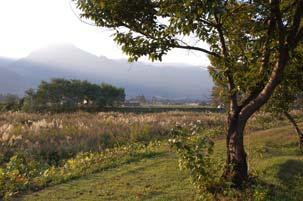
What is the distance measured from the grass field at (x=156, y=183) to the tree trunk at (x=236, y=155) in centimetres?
53

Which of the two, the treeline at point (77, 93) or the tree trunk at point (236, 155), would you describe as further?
the treeline at point (77, 93)

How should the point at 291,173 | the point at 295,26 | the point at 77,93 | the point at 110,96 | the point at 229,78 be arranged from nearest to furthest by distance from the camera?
1. the point at 295,26
2. the point at 229,78
3. the point at 291,173
4. the point at 110,96
5. the point at 77,93

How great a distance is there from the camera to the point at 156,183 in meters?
11.4

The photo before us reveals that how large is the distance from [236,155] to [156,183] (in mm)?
2780

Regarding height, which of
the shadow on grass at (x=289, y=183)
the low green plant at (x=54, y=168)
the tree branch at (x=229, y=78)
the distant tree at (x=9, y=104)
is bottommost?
the low green plant at (x=54, y=168)

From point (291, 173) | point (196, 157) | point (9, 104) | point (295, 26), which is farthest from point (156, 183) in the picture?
point (9, 104)

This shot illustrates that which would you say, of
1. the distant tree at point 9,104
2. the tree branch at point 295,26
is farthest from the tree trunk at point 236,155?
the distant tree at point 9,104

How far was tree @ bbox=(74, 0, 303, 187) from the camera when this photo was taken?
867 cm

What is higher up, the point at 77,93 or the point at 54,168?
the point at 77,93

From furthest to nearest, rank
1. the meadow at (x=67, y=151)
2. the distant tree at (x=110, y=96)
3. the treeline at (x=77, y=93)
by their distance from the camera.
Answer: the treeline at (x=77, y=93) < the distant tree at (x=110, y=96) < the meadow at (x=67, y=151)

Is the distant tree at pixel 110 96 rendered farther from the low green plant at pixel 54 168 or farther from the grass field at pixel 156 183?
the grass field at pixel 156 183

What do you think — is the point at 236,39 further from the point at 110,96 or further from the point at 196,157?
the point at 110,96

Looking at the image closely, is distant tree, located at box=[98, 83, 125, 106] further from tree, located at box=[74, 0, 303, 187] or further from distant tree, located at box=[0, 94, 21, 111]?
tree, located at box=[74, 0, 303, 187]

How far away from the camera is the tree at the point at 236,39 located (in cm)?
867
